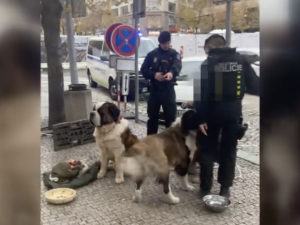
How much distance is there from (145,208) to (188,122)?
3.45 feet

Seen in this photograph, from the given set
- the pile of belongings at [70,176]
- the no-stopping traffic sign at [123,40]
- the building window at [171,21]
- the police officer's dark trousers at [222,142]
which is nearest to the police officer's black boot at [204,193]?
the police officer's dark trousers at [222,142]

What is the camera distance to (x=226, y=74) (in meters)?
3.35

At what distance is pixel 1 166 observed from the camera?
4.14ft

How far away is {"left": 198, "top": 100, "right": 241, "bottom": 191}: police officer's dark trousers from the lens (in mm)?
3510

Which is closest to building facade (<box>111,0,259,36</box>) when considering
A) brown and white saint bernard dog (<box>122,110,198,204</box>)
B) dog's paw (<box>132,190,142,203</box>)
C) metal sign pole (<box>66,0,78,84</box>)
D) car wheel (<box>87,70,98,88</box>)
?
metal sign pole (<box>66,0,78,84</box>)

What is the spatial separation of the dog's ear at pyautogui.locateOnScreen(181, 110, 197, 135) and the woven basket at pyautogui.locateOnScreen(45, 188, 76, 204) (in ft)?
4.76

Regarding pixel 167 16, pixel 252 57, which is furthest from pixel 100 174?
pixel 167 16

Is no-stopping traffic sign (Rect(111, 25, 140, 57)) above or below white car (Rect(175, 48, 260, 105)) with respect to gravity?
above

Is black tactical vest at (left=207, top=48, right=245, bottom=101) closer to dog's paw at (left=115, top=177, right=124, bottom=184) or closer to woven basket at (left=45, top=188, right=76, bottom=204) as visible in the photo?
dog's paw at (left=115, top=177, right=124, bottom=184)

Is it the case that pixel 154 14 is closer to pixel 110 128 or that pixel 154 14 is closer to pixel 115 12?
pixel 115 12

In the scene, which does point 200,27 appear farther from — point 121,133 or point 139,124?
point 121,133

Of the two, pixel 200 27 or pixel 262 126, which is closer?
pixel 262 126

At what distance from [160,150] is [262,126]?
246cm

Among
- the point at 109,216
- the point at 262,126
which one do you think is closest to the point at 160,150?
the point at 109,216
